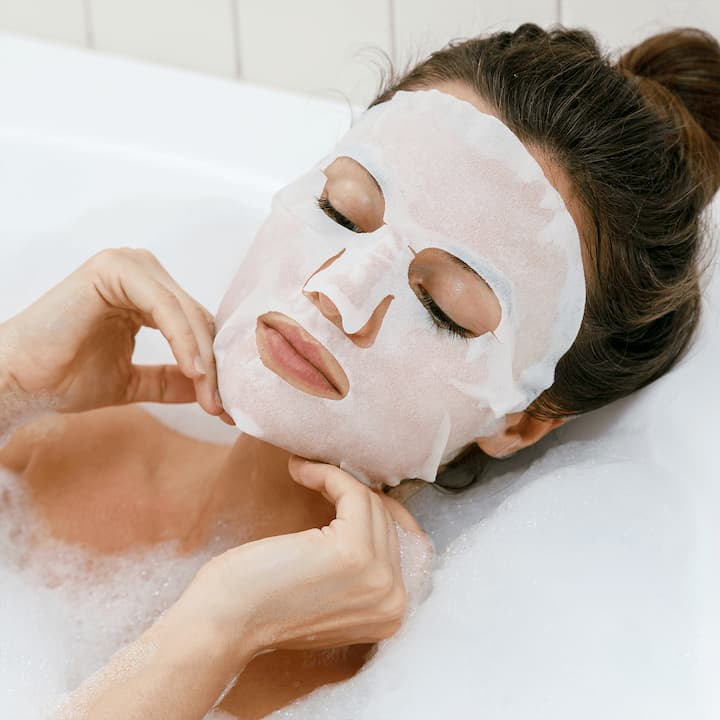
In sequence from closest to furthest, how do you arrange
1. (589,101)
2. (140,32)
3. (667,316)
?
(589,101) < (667,316) < (140,32)

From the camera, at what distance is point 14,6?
172cm

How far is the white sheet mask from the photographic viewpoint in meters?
0.99

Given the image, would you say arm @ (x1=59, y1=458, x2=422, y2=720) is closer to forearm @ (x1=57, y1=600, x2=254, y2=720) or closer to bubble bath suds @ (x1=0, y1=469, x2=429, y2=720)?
forearm @ (x1=57, y1=600, x2=254, y2=720)

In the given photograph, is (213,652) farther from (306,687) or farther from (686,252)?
(686,252)

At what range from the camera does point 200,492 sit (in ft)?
3.96

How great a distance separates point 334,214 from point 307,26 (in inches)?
24.1

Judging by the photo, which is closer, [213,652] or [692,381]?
[213,652]

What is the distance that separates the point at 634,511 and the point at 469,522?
0.68 feet

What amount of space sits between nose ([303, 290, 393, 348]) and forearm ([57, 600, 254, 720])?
0.87ft

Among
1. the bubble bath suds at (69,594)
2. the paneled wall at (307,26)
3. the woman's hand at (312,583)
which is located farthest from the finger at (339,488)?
the paneled wall at (307,26)

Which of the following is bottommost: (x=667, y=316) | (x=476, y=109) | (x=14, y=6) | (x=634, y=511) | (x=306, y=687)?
(x=306, y=687)

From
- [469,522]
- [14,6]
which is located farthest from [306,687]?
[14,6]

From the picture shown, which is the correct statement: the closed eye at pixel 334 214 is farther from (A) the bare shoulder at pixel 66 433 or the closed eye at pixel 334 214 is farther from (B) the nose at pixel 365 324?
(A) the bare shoulder at pixel 66 433

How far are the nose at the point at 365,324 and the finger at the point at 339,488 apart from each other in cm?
12
